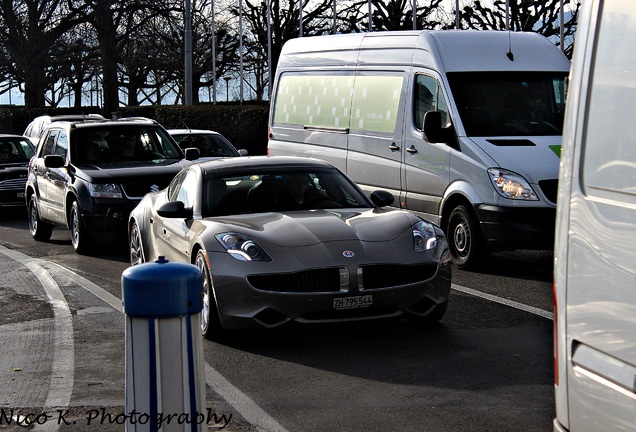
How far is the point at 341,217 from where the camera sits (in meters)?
8.80

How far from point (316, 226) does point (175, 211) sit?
1.38 meters

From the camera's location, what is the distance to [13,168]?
796 inches

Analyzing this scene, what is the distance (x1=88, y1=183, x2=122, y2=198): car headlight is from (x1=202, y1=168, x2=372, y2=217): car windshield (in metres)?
4.94

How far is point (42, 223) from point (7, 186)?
13.5 feet

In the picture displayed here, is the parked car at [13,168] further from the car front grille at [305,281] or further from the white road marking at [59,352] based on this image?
the car front grille at [305,281]

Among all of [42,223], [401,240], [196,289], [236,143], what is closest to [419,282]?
[401,240]

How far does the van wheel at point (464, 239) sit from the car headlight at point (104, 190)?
4.55 metres

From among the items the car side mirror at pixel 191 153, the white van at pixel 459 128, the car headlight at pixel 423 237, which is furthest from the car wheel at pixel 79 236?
the car headlight at pixel 423 237

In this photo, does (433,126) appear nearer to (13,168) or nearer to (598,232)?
(598,232)

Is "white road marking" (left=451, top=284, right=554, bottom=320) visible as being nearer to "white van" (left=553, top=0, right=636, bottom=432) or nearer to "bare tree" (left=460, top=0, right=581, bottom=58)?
"white van" (left=553, top=0, right=636, bottom=432)

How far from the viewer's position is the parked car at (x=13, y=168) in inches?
778

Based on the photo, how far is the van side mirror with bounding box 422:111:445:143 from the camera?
11.9 meters

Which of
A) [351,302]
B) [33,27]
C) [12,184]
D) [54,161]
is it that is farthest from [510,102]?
[33,27]

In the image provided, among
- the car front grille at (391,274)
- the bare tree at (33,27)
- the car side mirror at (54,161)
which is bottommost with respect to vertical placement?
Result: the car front grille at (391,274)
